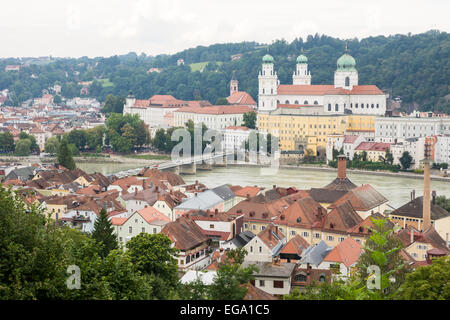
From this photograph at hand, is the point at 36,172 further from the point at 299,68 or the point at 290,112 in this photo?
the point at 299,68

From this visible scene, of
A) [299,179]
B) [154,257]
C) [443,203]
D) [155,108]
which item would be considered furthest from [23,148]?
[154,257]

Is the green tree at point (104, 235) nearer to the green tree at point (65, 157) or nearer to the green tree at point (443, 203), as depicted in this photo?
the green tree at point (443, 203)

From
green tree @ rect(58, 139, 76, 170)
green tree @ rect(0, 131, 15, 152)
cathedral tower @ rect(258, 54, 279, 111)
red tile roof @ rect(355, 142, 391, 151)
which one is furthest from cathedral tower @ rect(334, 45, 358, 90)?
green tree @ rect(58, 139, 76, 170)

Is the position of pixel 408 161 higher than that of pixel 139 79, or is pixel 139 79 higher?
pixel 139 79

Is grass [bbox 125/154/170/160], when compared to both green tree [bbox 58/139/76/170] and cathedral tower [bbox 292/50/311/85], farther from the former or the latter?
cathedral tower [bbox 292/50/311/85]

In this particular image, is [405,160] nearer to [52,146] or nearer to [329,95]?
[329,95]

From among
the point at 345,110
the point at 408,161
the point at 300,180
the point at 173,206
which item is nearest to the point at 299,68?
the point at 345,110
